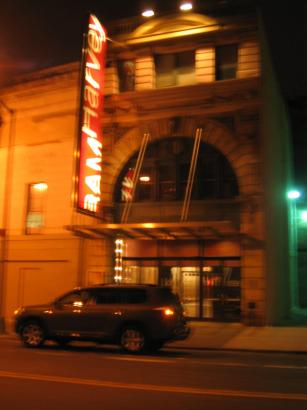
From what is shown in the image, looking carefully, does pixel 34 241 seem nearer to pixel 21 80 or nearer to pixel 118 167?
pixel 118 167

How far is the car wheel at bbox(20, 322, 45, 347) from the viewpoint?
14477 millimetres

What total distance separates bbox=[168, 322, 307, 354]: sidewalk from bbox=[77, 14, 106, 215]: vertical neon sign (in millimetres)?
6166

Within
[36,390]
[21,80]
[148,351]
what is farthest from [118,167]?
[36,390]

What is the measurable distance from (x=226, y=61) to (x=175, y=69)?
2.19m

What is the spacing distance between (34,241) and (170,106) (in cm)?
818

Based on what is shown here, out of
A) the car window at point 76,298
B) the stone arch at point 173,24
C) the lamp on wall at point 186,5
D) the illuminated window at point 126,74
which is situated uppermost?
the lamp on wall at point 186,5

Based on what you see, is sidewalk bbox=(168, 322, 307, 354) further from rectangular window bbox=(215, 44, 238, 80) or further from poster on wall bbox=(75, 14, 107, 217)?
rectangular window bbox=(215, 44, 238, 80)

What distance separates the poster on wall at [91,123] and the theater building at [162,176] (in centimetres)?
32

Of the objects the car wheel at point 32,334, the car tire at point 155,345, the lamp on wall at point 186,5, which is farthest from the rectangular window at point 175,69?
the car wheel at point 32,334

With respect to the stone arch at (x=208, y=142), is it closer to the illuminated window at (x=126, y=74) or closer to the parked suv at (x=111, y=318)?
the illuminated window at (x=126, y=74)

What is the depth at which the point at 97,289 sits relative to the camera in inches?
571

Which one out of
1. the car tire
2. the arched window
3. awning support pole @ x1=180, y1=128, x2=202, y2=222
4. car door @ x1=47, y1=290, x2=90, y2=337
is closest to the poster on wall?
the arched window

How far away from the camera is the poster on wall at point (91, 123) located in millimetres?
19531

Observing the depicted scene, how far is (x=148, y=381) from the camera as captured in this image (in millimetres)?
9031
